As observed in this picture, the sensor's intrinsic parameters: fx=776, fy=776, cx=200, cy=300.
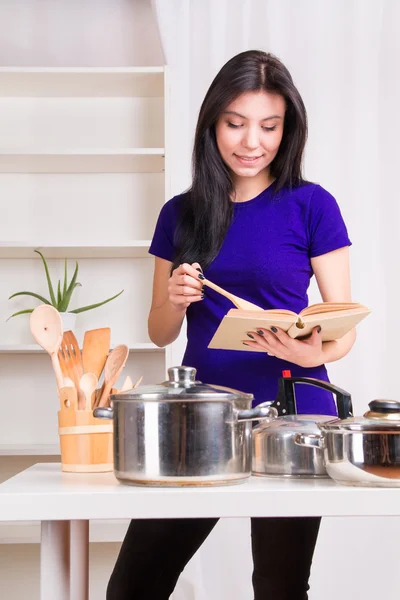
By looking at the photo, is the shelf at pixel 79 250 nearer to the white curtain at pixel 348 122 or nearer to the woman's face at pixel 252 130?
the white curtain at pixel 348 122

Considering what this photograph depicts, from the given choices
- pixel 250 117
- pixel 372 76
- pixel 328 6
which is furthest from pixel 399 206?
pixel 250 117

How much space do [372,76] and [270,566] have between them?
2025mm

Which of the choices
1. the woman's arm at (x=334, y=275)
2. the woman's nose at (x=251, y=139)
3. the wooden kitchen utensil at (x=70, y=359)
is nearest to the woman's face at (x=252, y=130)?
the woman's nose at (x=251, y=139)

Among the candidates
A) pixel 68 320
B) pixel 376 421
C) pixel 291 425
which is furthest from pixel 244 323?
pixel 68 320

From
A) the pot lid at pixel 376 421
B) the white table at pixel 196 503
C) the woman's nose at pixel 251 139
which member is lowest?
the white table at pixel 196 503

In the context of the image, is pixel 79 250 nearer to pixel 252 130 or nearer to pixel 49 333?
pixel 252 130

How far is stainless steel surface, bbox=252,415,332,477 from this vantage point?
3.20 ft

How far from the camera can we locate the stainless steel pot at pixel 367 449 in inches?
34.1

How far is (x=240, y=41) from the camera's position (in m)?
2.74

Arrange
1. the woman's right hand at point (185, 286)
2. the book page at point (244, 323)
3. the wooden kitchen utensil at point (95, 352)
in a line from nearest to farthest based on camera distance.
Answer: the book page at point (244, 323) < the wooden kitchen utensil at point (95, 352) < the woman's right hand at point (185, 286)

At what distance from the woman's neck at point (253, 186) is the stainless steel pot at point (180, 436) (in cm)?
76

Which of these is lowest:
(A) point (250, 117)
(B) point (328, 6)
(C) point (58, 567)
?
(C) point (58, 567)

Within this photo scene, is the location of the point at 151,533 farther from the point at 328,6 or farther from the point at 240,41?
the point at 328,6

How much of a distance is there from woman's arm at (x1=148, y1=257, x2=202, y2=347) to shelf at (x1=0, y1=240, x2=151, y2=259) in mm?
910
